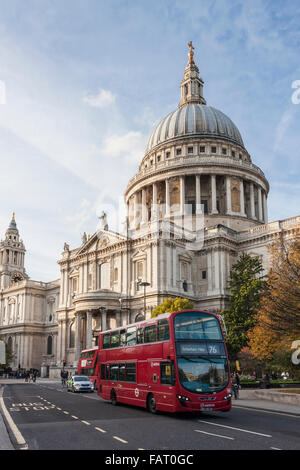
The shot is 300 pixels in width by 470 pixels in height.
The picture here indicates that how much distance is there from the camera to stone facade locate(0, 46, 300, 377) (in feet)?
206

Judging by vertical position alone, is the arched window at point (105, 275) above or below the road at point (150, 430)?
above

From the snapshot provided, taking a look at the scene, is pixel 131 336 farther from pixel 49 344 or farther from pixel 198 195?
pixel 49 344

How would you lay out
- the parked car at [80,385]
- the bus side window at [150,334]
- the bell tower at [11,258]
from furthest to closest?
the bell tower at [11,258] → the parked car at [80,385] → the bus side window at [150,334]

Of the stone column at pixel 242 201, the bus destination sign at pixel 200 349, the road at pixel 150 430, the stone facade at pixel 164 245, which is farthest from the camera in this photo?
the stone column at pixel 242 201

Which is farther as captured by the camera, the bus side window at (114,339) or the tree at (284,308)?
the tree at (284,308)

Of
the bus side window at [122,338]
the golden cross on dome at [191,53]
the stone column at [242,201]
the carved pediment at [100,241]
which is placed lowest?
the bus side window at [122,338]

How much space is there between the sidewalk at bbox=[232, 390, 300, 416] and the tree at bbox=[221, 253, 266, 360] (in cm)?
1425

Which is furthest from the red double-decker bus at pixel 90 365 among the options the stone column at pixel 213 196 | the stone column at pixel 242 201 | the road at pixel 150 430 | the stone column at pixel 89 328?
the stone column at pixel 242 201

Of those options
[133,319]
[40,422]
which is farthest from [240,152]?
[40,422]

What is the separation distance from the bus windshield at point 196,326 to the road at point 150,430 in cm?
346

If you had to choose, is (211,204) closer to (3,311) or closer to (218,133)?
(218,133)

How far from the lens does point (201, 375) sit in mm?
20156

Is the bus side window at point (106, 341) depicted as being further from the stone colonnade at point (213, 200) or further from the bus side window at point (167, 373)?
the stone colonnade at point (213, 200)

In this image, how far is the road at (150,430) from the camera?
1355 cm
